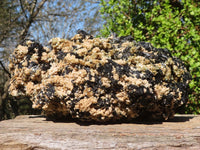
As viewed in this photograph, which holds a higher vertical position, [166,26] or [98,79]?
[166,26]

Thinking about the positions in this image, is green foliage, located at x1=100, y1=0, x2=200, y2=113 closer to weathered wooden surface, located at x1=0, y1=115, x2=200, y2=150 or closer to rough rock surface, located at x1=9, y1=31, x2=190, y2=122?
rough rock surface, located at x1=9, y1=31, x2=190, y2=122

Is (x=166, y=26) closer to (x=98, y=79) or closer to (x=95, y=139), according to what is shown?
(x=98, y=79)

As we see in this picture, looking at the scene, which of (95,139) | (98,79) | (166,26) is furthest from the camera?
(166,26)

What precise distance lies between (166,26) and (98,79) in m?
2.64

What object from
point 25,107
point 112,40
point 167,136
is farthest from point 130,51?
point 25,107

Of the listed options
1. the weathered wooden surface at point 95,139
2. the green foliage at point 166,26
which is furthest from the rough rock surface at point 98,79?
the green foliage at point 166,26

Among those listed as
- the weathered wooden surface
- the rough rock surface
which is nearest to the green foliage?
the rough rock surface

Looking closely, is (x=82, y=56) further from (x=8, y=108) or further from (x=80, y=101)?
(x=8, y=108)

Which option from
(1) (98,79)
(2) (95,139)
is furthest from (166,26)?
(2) (95,139)

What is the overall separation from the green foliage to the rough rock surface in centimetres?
148

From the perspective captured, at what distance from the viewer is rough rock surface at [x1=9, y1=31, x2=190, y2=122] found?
2.14 metres

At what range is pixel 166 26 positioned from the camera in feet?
13.6

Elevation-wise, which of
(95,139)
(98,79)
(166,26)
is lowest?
(95,139)

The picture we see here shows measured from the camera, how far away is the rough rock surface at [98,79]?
7.04 ft
